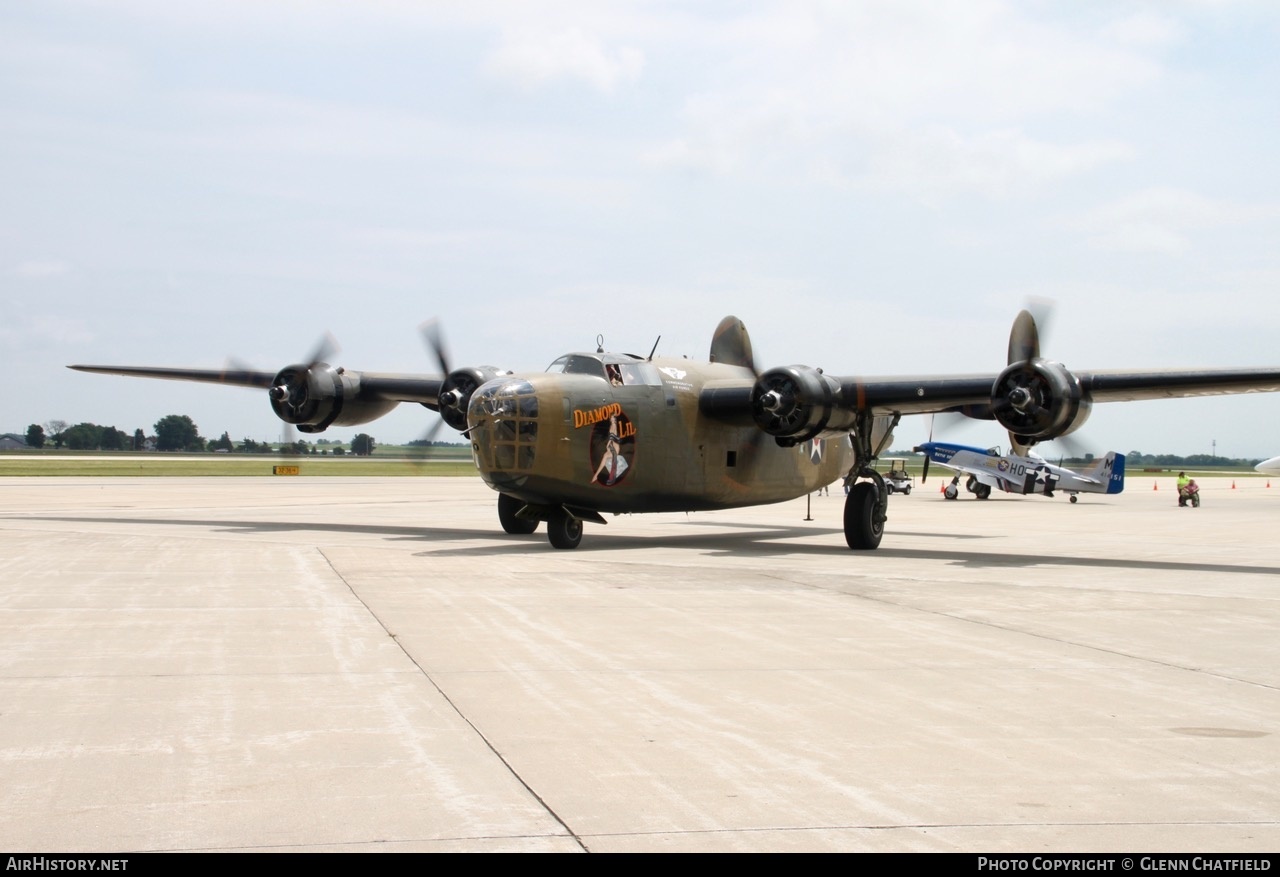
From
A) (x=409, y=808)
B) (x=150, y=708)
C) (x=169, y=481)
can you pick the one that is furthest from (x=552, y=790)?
(x=169, y=481)

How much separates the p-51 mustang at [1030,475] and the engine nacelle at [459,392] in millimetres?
31413

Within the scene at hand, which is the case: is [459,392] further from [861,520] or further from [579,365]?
[861,520]

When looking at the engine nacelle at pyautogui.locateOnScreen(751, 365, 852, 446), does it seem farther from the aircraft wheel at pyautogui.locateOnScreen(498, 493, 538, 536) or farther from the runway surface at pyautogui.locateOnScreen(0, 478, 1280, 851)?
the aircraft wheel at pyautogui.locateOnScreen(498, 493, 538, 536)

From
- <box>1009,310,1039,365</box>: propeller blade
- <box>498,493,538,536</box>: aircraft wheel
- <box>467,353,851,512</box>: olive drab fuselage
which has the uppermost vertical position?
<box>1009,310,1039,365</box>: propeller blade

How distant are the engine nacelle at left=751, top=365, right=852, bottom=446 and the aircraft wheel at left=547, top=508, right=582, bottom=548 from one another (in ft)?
13.5

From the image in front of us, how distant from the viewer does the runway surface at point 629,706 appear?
581 cm

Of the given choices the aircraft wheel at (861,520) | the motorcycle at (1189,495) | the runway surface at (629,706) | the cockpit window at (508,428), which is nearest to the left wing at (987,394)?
the aircraft wheel at (861,520)

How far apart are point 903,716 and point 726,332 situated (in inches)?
858

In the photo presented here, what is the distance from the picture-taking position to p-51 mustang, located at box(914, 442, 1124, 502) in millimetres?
54406

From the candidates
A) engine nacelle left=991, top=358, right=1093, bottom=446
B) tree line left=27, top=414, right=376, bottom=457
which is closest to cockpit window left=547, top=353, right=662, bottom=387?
engine nacelle left=991, top=358, right=1093, bottom=446

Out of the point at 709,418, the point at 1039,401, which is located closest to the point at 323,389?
the point at 709,418

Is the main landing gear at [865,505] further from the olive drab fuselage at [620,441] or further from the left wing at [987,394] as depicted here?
the olive drab fuselage at [620,441]

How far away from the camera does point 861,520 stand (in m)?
25.1

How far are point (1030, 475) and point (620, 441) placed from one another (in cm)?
3480
